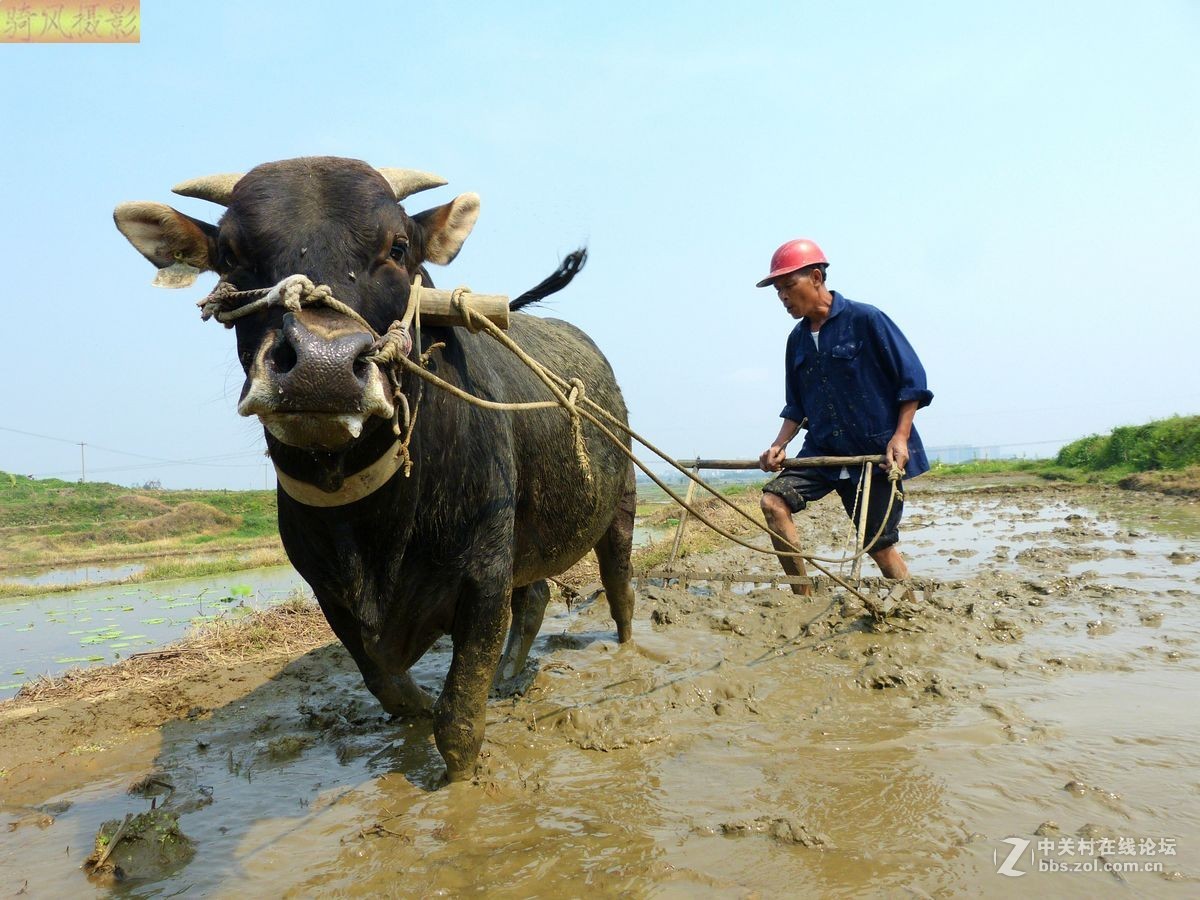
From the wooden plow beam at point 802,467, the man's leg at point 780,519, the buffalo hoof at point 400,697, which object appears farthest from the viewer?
the man's leg at point 780,519

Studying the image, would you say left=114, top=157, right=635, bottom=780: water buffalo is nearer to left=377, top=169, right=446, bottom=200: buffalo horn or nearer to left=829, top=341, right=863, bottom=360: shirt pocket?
left=377, top=169, right=446, bottom=200: buffalo horn

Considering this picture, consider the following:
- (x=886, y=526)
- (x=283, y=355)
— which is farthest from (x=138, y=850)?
(x=886, y=526)

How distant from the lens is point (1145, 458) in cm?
2164

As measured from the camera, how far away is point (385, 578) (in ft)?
9.32

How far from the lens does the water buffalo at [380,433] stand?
2111mm

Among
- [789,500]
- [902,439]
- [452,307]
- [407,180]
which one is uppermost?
[407,180]

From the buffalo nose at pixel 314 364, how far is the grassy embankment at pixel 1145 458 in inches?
615

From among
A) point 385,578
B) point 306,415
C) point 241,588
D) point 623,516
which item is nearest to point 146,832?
point 385,578

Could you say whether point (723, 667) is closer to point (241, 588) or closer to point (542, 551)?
point (542, 551)

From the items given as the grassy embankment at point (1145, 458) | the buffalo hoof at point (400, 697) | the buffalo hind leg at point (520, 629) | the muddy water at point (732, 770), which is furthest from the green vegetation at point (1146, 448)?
the buffalo hoof at point (400, 697)

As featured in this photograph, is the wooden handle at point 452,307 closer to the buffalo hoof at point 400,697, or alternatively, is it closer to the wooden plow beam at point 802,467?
the buffalo hoof at point 400,697

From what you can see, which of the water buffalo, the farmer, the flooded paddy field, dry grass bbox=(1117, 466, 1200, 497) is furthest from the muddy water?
dry grass bbox=(1117, 466, 1200, 497)

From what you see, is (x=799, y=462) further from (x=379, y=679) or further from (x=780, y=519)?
(x=379, y=679)

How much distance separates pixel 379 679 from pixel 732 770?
151cm
